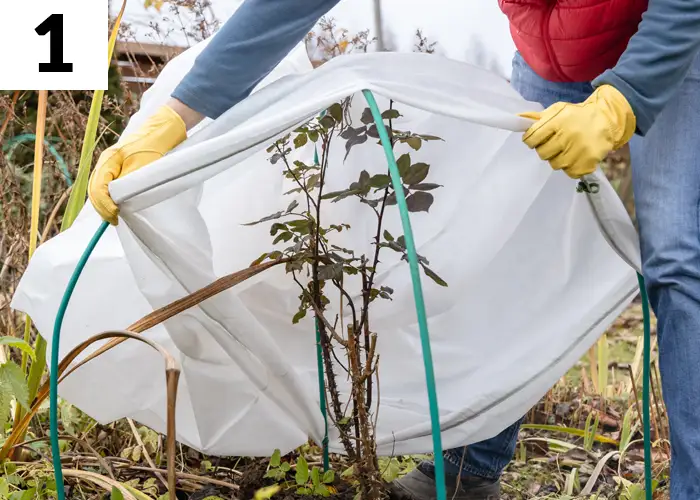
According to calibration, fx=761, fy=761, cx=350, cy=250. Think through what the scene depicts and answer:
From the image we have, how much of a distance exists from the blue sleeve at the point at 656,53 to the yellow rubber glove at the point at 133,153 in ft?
2.23

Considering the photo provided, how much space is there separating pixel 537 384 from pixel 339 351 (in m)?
0.42

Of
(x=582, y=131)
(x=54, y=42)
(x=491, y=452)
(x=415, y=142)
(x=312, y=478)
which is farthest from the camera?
(x=54, y=42)

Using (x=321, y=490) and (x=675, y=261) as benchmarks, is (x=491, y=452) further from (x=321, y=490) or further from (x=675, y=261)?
(x=675, y=261)

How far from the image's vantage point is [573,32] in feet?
4.19

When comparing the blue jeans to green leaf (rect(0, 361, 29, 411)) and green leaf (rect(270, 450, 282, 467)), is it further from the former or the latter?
green leaf (rect(0, 361, 29, 411))

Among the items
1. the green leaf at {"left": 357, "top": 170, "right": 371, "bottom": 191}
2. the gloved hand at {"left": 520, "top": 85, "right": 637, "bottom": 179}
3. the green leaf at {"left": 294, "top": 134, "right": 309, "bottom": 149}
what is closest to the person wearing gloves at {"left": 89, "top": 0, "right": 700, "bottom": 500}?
the gloved hand at {"left": 520, "top": 85, "right": 637, "bottom": 179}

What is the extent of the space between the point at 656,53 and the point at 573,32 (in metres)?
0.21

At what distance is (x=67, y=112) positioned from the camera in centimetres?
201

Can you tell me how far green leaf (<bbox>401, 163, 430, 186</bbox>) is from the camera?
1.22 meters

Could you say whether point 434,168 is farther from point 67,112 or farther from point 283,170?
point 67,112

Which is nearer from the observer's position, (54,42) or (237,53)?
(237,53)

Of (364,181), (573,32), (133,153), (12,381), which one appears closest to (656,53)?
(573,32)

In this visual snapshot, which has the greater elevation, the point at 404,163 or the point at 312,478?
the point at 404,163

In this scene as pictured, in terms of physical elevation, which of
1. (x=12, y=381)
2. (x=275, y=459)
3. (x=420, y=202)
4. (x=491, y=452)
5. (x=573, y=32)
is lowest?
(x=491, y=452)
